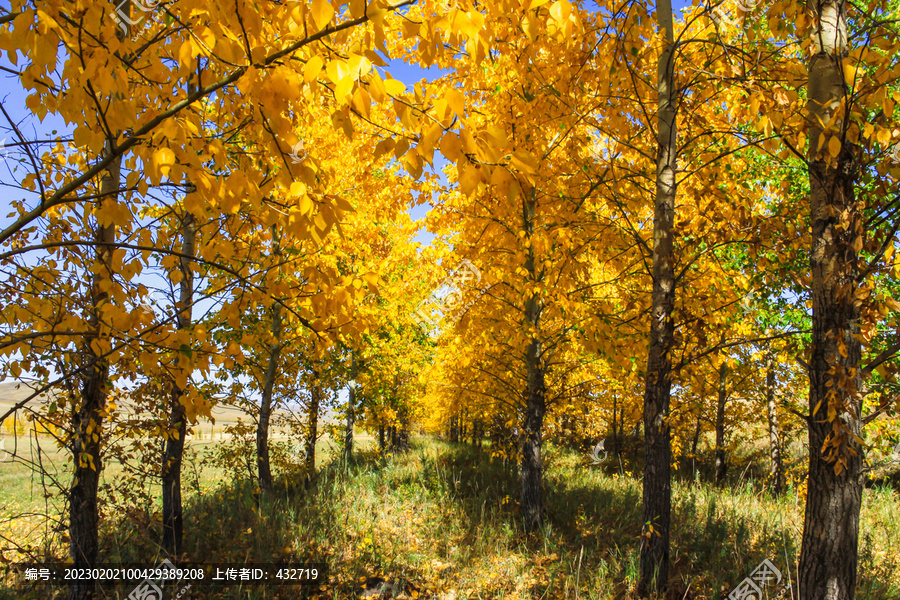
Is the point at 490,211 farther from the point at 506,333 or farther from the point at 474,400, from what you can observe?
the point at 474,400

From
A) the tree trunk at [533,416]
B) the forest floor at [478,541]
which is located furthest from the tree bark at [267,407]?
the tree trunk at [533,416]

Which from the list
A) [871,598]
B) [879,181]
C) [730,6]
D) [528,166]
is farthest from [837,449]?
[730,6]

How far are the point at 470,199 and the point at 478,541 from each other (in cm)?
→ 464

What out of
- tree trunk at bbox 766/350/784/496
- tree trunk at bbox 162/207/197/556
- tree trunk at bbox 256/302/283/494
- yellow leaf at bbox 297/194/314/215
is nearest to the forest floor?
tree trunk at bbox 162/207/197/556

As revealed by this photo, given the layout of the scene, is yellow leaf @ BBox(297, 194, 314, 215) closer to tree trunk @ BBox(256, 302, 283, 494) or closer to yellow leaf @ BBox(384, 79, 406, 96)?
yellow leaf @ BBox(384, 79, 406, 96)

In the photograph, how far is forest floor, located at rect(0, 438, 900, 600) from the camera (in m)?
4.59

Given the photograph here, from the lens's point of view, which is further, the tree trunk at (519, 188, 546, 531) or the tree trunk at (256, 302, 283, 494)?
the tree trunk at (256, 302, 283, 494)

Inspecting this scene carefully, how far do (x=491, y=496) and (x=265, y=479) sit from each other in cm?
→ 420

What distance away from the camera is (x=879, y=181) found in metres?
2.48

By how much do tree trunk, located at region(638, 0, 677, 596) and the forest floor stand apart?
50cm

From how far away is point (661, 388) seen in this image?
3.79 metres

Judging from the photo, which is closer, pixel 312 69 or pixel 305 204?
pixel 312 69

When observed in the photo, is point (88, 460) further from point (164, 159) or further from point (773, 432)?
point (773, 432)

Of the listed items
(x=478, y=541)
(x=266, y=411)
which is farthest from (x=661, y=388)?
(x=266, y=411)
